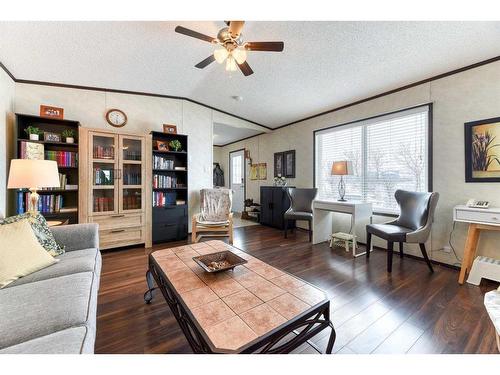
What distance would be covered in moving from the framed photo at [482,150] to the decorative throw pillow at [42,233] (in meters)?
4.11

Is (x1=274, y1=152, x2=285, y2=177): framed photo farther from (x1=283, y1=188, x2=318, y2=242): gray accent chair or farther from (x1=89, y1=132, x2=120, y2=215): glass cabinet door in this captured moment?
(x1=89, y1=132, x2=120, y2=215): glass cabinet door

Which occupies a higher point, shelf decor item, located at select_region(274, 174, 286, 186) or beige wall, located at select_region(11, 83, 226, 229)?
beige wall, located at select_region(11, 83, 226, 229)

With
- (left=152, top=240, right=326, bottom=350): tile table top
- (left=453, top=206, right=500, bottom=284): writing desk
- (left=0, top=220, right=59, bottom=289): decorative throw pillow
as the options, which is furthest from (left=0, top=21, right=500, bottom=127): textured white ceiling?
(left=152, top=240, right=326, bottom=350): tile table top

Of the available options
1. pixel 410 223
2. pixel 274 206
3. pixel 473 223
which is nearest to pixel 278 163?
pixel 274 206

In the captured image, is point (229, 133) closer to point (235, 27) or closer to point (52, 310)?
point (235, 27)

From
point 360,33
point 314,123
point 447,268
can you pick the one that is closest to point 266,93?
point 314,123

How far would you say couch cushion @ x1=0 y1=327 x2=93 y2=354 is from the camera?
744 mm

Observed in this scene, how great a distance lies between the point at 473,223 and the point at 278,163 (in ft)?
→ 11.2

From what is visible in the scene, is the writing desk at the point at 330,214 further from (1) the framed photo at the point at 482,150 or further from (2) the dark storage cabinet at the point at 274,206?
(1) the framed photo at the point at 482,150

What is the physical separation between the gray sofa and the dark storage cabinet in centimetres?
337

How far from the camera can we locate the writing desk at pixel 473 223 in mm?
1960

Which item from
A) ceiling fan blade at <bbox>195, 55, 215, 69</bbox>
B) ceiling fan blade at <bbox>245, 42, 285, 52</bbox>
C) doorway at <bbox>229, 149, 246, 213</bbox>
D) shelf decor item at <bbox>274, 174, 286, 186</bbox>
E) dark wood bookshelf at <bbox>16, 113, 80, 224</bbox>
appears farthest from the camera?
doorway at <bbox>229, 149, 246, 213</bbox>

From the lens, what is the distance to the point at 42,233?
1636 mm

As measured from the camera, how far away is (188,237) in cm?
377
